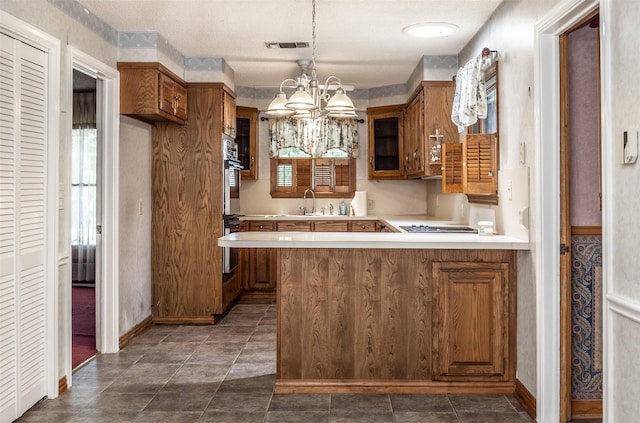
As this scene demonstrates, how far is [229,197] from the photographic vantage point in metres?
5.38

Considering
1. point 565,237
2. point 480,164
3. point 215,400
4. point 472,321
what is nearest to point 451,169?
point 480,164

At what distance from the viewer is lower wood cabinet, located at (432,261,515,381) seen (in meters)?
3.23

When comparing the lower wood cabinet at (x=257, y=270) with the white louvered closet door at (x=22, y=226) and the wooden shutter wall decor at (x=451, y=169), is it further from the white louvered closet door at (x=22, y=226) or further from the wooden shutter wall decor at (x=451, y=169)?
the white louvered closet door at (x=22, y=226)

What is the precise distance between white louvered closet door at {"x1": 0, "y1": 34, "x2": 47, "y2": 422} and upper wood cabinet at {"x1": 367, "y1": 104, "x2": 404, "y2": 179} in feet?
13.5

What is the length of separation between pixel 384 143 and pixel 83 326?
3.78 m

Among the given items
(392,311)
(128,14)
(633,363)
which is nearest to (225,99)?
(128,14)

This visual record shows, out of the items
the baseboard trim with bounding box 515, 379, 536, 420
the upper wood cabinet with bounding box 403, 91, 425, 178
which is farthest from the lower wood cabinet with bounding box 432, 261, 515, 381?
the upper wood cabinet with bounding box 403, 91, 425, 178

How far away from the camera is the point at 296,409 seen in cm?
302

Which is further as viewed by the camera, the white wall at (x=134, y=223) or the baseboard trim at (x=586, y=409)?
the white wall at (x=134, y=223)

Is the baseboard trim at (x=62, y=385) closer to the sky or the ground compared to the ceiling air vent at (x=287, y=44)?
closer to the ground

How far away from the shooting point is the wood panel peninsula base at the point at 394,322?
3.24 m

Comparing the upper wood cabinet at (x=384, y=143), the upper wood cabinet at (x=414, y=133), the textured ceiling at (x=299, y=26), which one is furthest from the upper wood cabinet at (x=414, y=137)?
the textured ceiling at (x=299, y=26)

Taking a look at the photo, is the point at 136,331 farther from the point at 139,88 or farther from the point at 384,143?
the point at 384,143

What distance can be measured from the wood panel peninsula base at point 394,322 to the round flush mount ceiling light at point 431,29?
71.2 inches
